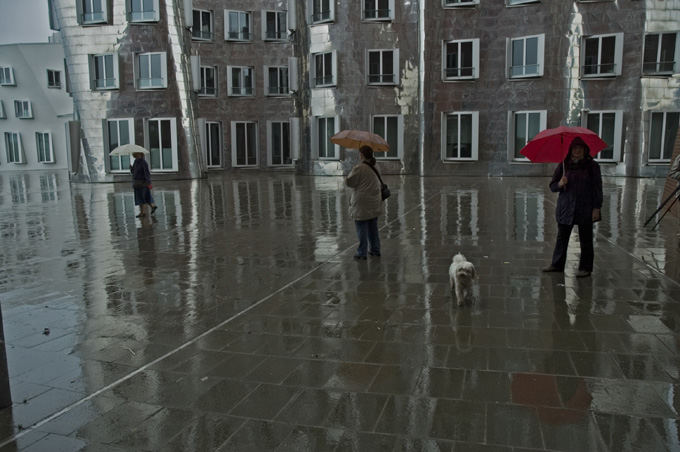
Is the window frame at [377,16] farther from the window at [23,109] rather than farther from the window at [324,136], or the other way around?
the window at [23,109]

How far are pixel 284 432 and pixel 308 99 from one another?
83.3ft

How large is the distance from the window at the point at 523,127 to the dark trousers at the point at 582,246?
59.4 feet

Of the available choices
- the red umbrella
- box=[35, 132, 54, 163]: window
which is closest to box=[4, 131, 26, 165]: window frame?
box=[35, 132, 54, 163]: window

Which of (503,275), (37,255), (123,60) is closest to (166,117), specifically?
(123,60)

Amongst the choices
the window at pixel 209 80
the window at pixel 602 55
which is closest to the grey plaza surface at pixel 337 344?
the window at pixel 602 55

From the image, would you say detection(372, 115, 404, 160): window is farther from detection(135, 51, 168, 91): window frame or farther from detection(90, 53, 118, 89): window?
detection(90, 53, 118, 89): window

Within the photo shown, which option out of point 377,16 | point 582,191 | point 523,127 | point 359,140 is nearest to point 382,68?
point 377,16

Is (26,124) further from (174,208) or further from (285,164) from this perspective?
(174,208)

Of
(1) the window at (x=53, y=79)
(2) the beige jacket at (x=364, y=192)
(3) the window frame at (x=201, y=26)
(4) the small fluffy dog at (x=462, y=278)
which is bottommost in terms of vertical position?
(4) the small fluffy dog at (x=462, y=278)

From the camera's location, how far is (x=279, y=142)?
3609 centimetres

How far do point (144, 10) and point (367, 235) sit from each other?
69.3 feet

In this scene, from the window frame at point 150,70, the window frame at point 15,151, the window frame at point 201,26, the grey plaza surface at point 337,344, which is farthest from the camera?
the window frame at point 15,151

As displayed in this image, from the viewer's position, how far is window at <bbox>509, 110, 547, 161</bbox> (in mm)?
24391

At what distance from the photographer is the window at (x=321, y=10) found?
86.8 feet
